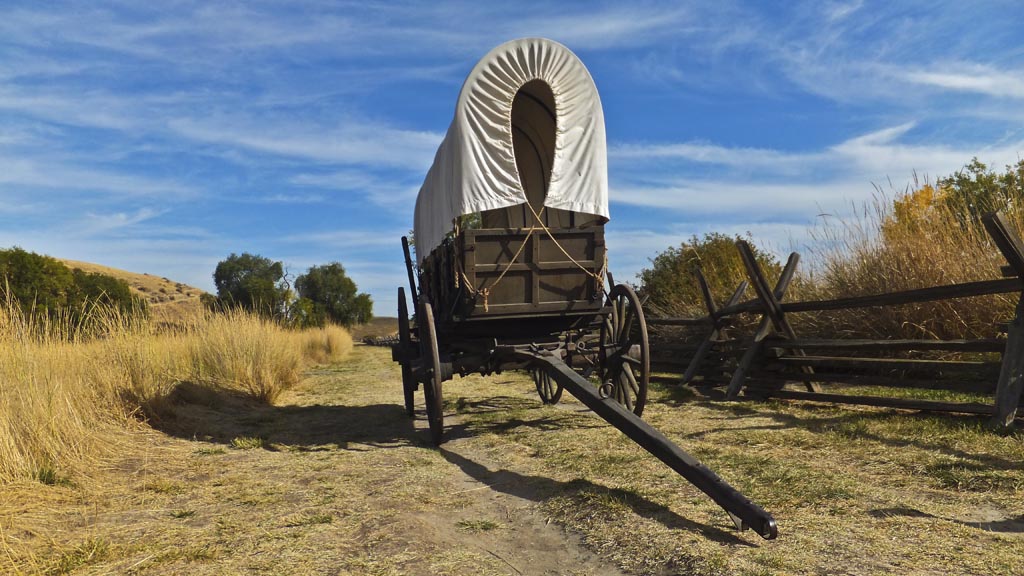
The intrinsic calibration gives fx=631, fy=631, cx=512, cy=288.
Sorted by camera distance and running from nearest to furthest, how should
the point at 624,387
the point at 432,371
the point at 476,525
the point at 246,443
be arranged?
the point at 476,525, the point at 432,371, the point at 246,443, the point at 624,387

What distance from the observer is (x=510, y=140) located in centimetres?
588

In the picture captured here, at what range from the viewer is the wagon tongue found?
9.80 feet

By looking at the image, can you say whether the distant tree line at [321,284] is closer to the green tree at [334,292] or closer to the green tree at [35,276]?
the green tree at [334,292]

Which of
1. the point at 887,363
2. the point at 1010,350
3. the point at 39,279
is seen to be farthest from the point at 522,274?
the point at 39,279

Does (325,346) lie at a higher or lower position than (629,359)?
lower

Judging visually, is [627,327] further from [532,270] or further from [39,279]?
[39,279]

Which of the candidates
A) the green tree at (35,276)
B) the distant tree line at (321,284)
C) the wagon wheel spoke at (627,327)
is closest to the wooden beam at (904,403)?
the wagon wheel spoke at (627,327)

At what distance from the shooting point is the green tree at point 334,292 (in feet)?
133

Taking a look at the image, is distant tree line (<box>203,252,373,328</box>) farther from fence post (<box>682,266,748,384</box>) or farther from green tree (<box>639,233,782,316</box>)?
fence post (<box>682,266,748,384</box>)

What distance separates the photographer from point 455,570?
2.94 m

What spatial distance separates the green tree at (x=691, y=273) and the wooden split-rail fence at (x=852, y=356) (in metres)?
2.51

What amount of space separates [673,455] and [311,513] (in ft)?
7.24

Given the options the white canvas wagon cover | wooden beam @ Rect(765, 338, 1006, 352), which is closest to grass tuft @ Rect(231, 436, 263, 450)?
the white canvas wagon cover

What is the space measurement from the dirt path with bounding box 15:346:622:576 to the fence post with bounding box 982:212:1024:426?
4.02 metres
